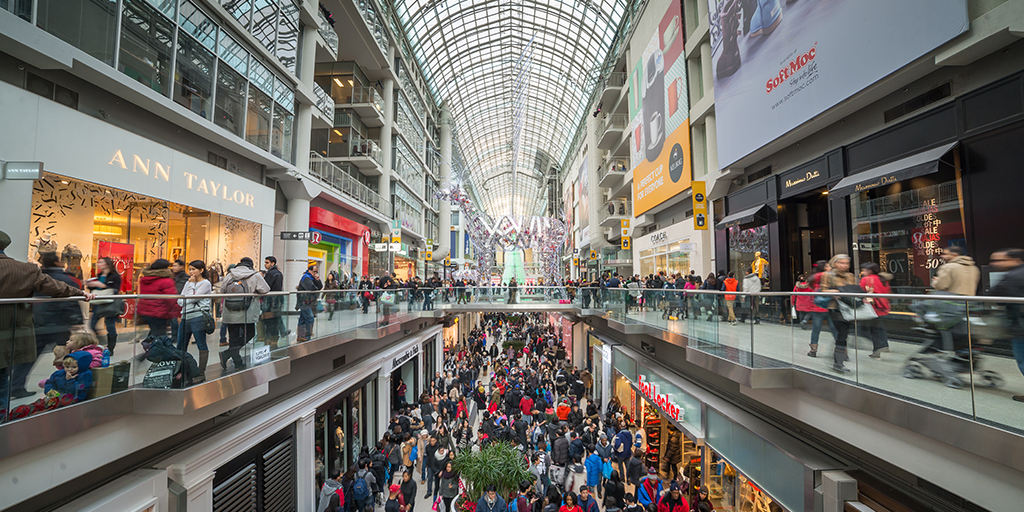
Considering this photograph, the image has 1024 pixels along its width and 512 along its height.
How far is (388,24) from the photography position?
2509 centimetres

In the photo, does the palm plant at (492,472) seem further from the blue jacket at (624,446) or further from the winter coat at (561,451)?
the blue jacket at (624,446)

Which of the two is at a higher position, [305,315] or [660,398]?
[305,315]

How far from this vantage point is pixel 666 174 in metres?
18.6

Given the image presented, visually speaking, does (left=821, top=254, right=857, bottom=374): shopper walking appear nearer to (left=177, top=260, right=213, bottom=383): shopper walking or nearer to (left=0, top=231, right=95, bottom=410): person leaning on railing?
(left=177, top=260, right=213, bottom=383): shopper walking

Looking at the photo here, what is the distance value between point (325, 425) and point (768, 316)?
29.9ft

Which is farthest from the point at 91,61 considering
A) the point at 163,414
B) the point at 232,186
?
the point at 163,414

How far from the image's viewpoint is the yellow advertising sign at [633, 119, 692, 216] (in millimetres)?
16766

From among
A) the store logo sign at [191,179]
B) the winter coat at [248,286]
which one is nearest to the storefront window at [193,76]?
the store logo sign at [191,179]

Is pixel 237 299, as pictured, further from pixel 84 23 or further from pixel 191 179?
pixel 191 179

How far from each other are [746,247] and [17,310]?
15660mm

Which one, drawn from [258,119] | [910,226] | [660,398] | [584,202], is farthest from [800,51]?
[584,202]

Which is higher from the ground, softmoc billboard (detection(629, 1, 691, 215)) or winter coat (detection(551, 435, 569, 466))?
softmoc billboard (detection(629, 1, 691, 215))

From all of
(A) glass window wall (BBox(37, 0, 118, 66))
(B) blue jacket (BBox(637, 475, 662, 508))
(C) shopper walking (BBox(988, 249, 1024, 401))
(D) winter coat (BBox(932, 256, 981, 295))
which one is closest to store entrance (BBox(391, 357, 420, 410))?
(B) blue jacket (BBox(637, 475, 662, 508))

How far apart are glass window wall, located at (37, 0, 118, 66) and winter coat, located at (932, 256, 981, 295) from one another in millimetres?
12323
